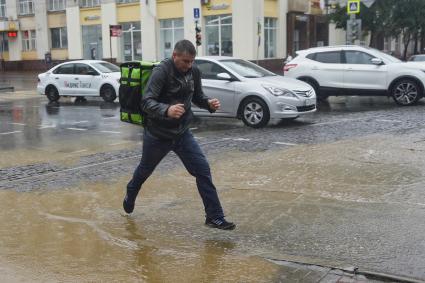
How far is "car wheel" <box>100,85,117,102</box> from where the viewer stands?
20.6 m

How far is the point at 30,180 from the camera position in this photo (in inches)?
324

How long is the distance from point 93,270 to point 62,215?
181 cm

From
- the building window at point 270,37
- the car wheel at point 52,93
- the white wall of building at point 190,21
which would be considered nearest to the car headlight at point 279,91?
the car wheel at point 52,93

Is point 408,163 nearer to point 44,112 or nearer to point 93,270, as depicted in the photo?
point 93,270

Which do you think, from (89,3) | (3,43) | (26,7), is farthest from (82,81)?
(3,43)

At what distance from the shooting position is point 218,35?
123 feet

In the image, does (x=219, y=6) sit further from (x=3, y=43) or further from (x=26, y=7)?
(x=3, y=43)

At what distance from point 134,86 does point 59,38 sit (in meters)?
44.2

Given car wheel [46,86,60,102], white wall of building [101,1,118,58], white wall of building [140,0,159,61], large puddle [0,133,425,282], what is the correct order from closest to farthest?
large puddle [0,133,425,282]
car wheel [46,86,60,102]
white wall of building [140,0,159,61]
white wall of building [101,1,118,58]

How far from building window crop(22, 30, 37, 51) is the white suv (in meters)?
37.0

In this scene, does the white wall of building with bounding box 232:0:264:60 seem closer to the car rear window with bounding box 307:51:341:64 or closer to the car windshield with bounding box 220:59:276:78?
the car rear window with bounding box 307:51:341:64

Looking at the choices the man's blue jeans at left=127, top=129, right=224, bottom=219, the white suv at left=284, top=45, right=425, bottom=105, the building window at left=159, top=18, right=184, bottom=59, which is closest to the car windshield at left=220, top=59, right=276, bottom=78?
the white suv at left=284, top=45, right=425, bottom=105

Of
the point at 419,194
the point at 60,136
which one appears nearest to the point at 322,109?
the point at 60,136

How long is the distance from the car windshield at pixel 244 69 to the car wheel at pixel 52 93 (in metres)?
9.87
